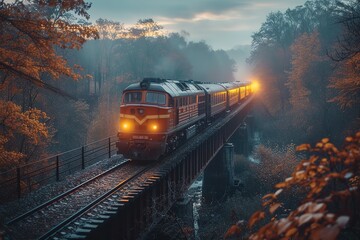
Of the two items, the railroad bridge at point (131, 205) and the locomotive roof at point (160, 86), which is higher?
the locomotive roof at point (160, 86)

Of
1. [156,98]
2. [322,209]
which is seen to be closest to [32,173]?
[156,98]

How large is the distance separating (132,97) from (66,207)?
7.94 meters

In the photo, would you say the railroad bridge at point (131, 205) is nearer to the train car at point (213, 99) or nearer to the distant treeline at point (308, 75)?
the train car at point (213, 99)

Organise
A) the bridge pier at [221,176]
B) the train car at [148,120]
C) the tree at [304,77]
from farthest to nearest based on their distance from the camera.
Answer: the tree at [304,77]
the bridge pier at [221,176]
the train car at [148,120]

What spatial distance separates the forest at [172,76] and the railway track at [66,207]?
3.70 metres

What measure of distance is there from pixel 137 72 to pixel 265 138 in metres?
29.4

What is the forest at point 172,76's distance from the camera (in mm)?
6764

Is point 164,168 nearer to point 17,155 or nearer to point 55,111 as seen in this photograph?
point 17,155

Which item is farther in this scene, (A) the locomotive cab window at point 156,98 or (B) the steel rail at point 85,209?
(A) the locomotive cab window at point 156,98

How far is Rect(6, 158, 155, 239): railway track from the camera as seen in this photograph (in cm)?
926

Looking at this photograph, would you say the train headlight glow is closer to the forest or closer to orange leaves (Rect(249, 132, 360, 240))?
the forest

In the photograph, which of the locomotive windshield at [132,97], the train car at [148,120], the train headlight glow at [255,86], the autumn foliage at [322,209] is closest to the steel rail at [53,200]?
the train car at [148,120]

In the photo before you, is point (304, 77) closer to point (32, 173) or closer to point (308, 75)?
point (308, 75)

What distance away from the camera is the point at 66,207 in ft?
36.4
